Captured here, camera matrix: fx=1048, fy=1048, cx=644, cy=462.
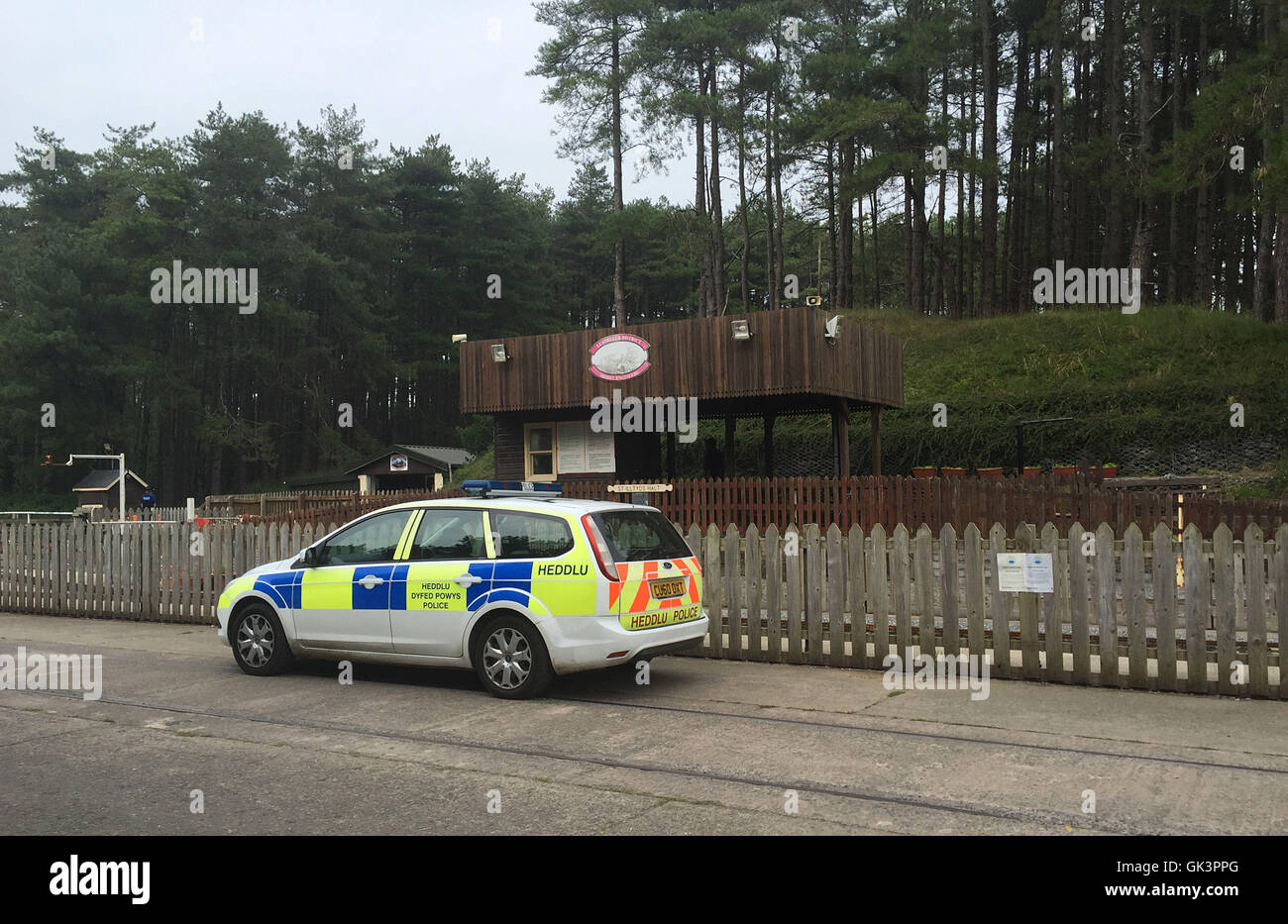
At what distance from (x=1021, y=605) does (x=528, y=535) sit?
170 inches

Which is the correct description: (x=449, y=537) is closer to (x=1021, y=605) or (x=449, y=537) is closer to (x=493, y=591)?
(x=493, y=591)

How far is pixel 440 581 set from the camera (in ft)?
29.1

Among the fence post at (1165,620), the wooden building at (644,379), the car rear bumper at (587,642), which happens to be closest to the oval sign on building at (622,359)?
the wooden building at (644,379)

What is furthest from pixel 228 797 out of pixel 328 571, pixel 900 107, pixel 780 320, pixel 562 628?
pixel 900 107

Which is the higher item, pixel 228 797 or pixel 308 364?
pixel 308 364

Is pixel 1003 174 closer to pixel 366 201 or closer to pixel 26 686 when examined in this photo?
pixel 366 201

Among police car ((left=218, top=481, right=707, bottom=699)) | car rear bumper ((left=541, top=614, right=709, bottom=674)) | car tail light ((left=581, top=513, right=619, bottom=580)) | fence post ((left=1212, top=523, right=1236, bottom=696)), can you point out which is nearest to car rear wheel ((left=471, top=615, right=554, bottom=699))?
police car ((left=218, top=481, right=707, bottom=699))

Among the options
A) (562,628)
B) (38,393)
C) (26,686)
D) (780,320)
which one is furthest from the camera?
(38,393)

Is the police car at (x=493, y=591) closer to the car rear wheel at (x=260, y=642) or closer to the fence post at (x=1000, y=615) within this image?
the car rear wheel at (x=260, y=642)

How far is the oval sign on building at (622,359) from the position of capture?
2086 centimetres

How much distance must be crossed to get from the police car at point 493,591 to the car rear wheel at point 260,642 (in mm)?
15

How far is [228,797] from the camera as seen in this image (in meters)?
5.77

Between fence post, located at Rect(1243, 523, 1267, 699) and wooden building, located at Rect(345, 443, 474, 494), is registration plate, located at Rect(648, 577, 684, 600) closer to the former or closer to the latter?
fence post, located at Rect(1243, 523, 1267, 699)

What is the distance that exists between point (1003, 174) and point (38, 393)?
168 feet
